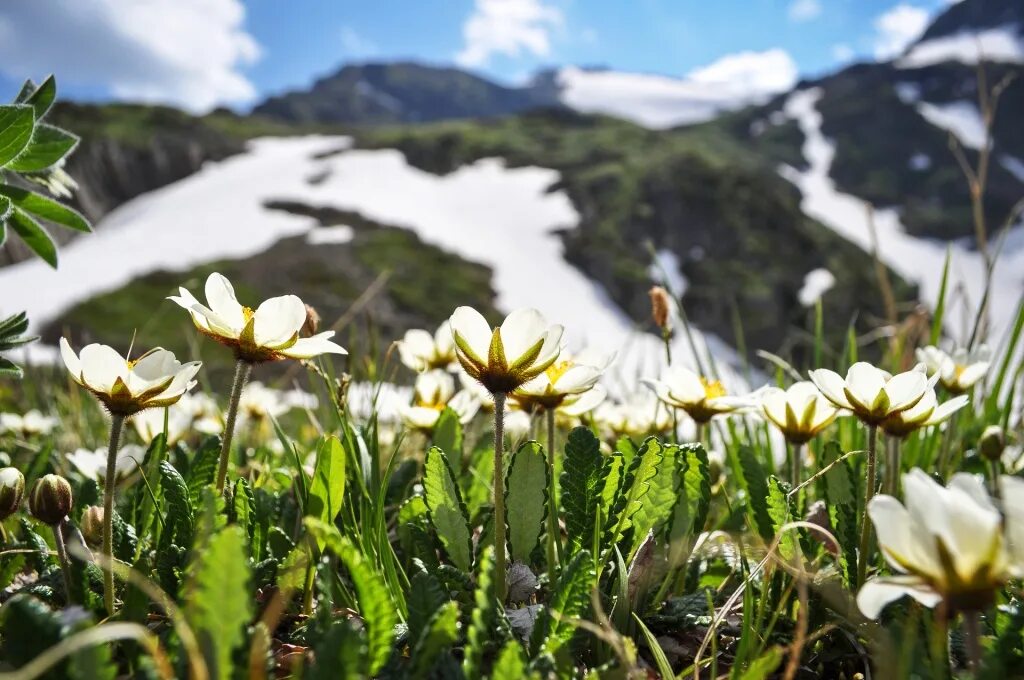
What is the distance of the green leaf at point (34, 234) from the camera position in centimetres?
162

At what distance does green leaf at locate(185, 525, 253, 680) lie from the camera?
2.65ft

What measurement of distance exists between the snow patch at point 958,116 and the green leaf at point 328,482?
342 ft

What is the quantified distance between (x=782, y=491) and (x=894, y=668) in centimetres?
58

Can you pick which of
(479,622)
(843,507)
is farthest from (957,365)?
(479,622)

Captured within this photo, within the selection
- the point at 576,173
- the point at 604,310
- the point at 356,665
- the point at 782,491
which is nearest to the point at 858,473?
the point at 782,491

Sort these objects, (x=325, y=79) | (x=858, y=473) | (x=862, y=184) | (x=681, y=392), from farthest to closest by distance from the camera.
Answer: (x=325, y=79) → (x=862, y=184) → (x=681, y=392) → (x=858, y=473)

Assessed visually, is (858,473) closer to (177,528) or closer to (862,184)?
(177,528)

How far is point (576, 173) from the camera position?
56.2 meters

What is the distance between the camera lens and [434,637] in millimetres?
968

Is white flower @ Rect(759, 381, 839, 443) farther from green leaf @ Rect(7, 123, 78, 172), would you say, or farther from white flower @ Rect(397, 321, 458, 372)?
green leaf @ Rect(7, 123, 78, 172)

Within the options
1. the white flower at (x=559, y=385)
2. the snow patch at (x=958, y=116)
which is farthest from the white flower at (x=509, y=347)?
the snow patch at (x=958, y=116)

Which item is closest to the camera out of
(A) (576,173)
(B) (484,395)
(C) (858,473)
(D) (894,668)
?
(D) (894,668)

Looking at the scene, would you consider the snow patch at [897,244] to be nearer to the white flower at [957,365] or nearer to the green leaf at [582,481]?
the white flower at [957,365]

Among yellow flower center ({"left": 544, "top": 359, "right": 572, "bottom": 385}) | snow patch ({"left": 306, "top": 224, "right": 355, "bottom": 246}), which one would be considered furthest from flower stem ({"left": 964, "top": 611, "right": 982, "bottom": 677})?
snow patch ({"left": 306, "top": 224, "right": 355, "bottom": 246})
